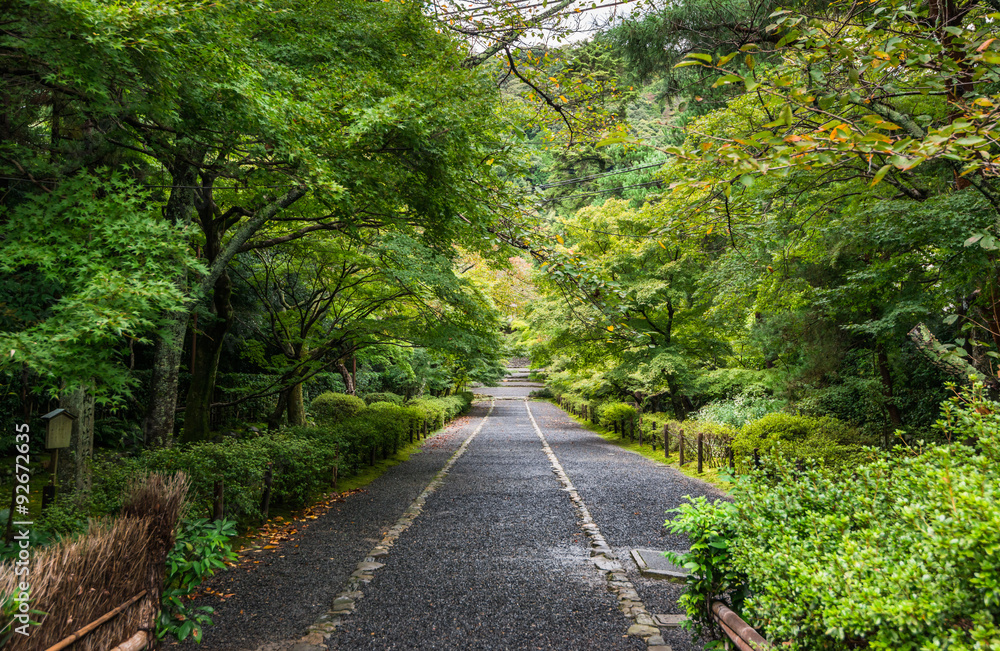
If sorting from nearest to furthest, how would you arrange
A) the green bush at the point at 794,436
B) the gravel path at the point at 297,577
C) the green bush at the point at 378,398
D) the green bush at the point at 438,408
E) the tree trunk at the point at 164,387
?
the gravel path at the point at 297,577 < the tree trunk at the point at 164,387 < the green bush at the point at 794,436 < the green bush at the point at 378,398 < the green bush at the point at 438,408

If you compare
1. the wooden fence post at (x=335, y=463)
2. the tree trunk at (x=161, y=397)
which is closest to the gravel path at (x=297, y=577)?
the wooden fence post at (x=335, y=463)

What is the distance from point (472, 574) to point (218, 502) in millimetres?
3086

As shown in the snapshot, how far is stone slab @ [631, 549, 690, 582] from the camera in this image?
5.02 m

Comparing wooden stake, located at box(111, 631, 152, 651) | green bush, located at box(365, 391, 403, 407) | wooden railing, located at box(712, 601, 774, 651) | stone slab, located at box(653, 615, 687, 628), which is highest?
wooden railing, located at box(712, 601, 774, 651)

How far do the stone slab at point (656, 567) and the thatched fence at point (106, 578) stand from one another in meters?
4.20

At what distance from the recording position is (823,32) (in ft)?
10.8

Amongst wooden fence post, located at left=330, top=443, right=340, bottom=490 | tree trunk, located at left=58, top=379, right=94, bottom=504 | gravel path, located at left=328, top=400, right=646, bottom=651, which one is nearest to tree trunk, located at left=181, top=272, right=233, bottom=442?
wooden fence post, located at left=330, top=443, right=340, bottom=490

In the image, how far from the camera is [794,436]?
9.23m

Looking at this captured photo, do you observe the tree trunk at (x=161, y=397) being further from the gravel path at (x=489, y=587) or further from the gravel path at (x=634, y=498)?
the gravel path at (x=634, y=498)

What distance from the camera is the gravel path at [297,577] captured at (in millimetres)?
3916

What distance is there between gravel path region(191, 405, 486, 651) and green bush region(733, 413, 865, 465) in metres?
6.07

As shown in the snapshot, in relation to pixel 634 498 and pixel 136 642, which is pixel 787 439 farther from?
pixel 136 642

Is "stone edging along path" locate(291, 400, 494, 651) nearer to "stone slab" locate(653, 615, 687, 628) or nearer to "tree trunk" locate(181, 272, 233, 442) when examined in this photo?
"stone slab" locate(653, 615, 687, 628)

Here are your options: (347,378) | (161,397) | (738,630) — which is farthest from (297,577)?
(347,378)
